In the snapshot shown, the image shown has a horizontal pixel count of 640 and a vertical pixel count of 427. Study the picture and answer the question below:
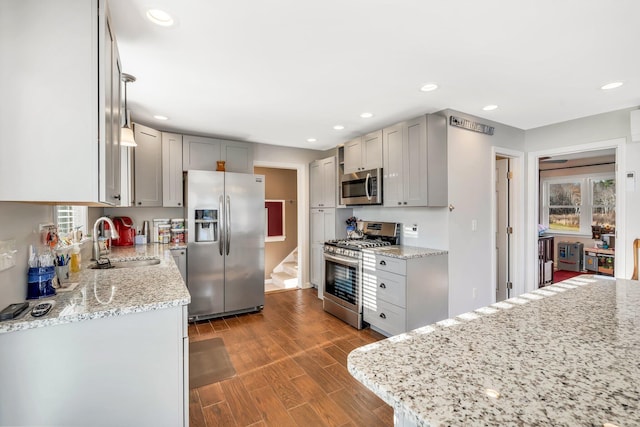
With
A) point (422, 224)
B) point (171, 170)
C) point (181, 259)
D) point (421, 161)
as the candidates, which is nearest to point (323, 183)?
point (422, 224)

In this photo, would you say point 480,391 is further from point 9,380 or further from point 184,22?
point 184,22

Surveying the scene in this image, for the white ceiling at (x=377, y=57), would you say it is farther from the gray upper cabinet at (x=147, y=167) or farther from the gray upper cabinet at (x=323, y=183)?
the gray upper cabinet at (x=323, y=183)

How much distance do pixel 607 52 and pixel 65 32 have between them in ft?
10.1

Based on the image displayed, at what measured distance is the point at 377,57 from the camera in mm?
2074

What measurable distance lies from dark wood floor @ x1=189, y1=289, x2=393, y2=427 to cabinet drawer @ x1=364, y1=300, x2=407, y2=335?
0.14 metres

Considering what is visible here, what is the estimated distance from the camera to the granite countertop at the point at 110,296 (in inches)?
49.8

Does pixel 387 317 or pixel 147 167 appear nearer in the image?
pixel 387 317

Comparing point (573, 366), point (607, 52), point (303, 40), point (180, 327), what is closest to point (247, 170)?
point (303, 40)

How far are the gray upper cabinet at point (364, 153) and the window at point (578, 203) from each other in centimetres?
553

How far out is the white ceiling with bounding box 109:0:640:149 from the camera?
5.26 ft

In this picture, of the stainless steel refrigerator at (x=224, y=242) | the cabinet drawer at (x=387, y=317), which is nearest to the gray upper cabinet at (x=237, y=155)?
the stainless steel refrigerator at (x=224, y=242)

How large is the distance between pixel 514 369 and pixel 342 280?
2.99m

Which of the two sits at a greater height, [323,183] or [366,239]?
[323,183]

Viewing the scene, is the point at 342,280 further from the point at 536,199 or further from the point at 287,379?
the point at 536,199
